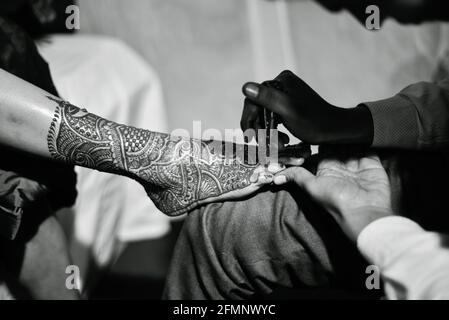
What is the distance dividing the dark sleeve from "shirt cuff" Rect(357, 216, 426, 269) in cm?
17

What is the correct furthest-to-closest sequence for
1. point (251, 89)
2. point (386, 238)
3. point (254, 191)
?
point (254, 191) < point (251, 89) < point (386, 238)

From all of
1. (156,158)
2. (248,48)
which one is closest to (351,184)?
(156,158)

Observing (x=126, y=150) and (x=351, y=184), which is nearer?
(x=351, y=184)

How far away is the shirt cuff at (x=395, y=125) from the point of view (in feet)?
2.75

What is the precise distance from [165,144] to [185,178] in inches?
3.1

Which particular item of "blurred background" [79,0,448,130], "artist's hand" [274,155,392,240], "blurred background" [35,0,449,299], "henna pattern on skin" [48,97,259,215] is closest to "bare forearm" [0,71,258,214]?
"henna pattern on skin" [48,97,259,215]

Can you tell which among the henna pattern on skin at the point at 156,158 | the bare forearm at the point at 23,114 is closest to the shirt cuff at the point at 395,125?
the henna pattern on skin at the point at 156,158

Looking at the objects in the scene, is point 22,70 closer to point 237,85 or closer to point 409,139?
point 409,139

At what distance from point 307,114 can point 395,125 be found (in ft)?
0.52

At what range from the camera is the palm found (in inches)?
31.3

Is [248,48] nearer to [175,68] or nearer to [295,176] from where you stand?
[175,68]

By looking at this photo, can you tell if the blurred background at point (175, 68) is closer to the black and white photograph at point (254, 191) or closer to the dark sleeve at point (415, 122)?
the black and white photograph at point (254, 191)

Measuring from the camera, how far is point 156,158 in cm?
94
